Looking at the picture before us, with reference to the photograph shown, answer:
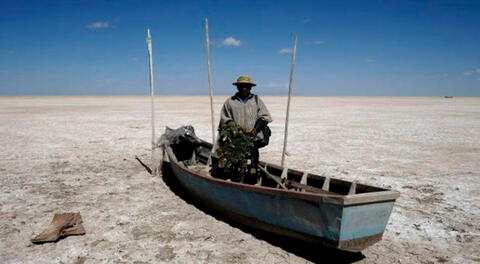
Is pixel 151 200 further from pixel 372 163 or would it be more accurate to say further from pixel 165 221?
pixel 372 163

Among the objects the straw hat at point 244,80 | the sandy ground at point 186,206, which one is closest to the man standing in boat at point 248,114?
the straw hat at point 244,80

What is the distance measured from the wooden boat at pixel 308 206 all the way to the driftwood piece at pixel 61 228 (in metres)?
2.13

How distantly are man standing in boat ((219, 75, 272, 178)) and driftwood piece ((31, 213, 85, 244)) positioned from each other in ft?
9.96

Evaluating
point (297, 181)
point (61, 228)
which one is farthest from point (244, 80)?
point (61, 228)

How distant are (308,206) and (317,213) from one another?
0.48 ft

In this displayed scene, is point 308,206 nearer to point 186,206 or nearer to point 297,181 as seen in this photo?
point 297,181

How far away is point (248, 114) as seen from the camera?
22.0 feet

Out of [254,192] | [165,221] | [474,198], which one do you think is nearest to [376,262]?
[254,192]

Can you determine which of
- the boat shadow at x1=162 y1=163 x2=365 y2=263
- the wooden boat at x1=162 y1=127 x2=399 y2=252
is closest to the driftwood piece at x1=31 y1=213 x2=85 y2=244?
the wooden boat at x1=162 y1=127 x2=399 y2=252

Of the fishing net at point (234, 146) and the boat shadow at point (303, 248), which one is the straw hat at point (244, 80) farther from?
the boat shadow at point (303, 248)

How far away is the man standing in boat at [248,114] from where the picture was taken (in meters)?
6.66

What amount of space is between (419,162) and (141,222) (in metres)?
8.86

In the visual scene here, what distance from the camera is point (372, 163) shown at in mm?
10977

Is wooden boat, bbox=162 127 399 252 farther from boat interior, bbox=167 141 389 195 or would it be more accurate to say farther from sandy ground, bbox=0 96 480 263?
sandy ground, bbox=0 96 480 263
